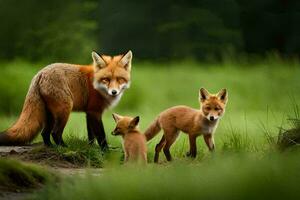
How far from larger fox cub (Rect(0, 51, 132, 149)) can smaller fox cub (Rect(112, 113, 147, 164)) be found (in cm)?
60

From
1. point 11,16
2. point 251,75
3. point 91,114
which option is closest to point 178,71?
point 251,75

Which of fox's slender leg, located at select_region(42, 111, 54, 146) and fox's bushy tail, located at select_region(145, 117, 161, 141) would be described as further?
fox's slender leg, located at select_region(42, 111, 54, 146)

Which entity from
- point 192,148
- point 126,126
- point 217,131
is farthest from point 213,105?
point 217,131

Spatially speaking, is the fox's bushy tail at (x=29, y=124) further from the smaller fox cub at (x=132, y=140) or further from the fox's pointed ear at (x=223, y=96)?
the fox's pointed ear at (x=223, y=96)

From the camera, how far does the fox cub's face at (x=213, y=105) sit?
7.08 metres

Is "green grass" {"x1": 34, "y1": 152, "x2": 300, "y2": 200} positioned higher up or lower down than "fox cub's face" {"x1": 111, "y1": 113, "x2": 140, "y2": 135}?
lower down

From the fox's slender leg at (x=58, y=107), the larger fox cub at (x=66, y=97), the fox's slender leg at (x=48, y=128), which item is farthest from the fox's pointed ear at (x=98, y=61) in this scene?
the fox's slender leg at (x=48, y=128)

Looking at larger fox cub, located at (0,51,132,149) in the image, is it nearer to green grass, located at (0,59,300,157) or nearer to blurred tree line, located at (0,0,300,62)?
green grass, located at (0,59,300,157)

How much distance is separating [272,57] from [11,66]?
495 centimetres

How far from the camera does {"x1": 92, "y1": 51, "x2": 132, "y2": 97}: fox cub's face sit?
24.6 ft

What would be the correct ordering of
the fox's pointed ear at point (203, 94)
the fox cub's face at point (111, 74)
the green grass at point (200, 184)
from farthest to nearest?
the fox cub's face at point (111, 74) → the fox's pointed ear at point (203, 94) → the green grass at point (200, 184)

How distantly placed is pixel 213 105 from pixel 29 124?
1.86 metres

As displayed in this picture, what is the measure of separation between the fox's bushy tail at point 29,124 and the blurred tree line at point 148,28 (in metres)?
6.45

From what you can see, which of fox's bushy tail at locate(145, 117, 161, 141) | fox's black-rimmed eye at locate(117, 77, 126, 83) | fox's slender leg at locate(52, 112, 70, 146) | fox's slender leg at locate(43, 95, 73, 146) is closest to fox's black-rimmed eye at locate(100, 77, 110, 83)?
fox's black-rimmed eye at locate(117, 77, 126, 83)
